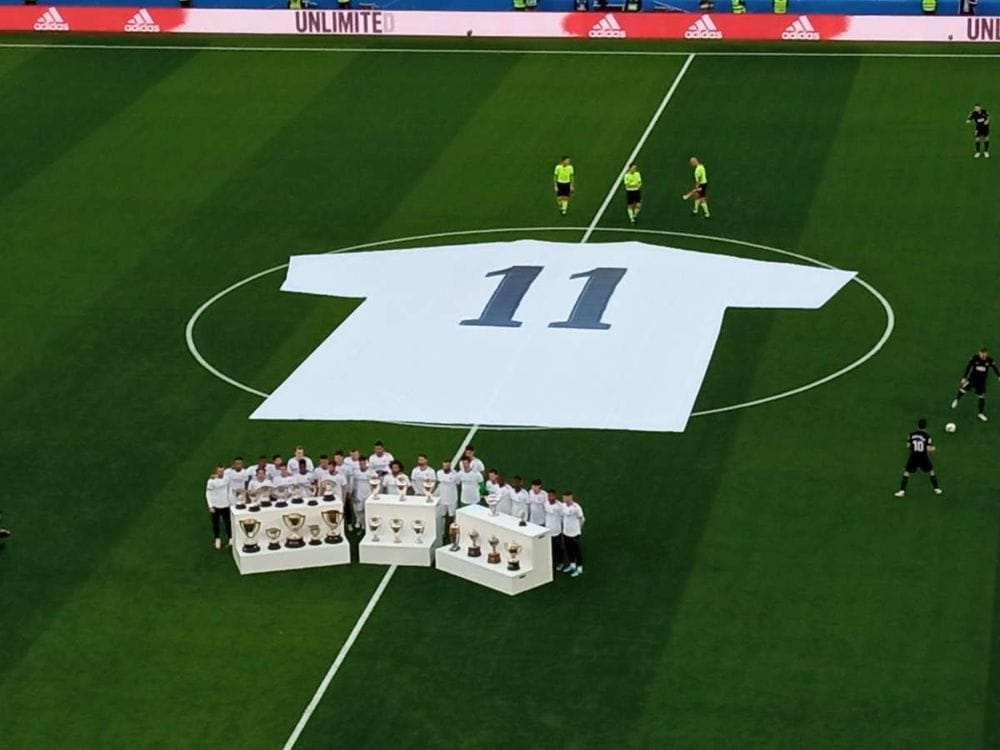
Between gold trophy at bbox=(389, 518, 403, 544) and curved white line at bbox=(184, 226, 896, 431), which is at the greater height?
gold trophy at bbox=(389, 518, 403, 544)

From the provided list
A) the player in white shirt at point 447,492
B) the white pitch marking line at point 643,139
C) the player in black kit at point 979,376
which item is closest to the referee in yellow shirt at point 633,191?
the white pitch marking line at point 643,139

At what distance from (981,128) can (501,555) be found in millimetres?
29270

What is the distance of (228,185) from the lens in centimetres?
6350

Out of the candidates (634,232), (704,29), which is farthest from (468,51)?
(634,232)

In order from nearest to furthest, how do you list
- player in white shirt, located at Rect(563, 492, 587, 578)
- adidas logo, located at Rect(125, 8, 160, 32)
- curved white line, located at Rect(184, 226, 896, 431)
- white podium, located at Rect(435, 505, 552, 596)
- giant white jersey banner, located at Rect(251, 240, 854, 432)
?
white podium, located at Rect(435, 505, 552, 596), player in white shirt, located at Rect(563, 492, 587, 578), curved white line, located at Rect(184, 226, 896, 431), giant white jersey banner, located at Rect(251, 240, 854, 432), adidas logo, located at Rect(125, 8, 160, 32)

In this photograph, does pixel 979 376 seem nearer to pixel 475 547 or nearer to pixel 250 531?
pixel 475 547

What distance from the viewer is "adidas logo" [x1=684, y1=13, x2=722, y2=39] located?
3019 inches

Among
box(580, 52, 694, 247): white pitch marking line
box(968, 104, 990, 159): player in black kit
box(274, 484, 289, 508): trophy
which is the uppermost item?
box(274, 484, 289, 508): trophy

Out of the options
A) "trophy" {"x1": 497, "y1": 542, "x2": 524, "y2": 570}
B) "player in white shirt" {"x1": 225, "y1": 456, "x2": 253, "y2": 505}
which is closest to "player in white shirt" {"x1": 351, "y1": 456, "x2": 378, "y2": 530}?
"player in white shirt" {"x1": 225, "y1": 456, "x2": 253, "y2": 505}

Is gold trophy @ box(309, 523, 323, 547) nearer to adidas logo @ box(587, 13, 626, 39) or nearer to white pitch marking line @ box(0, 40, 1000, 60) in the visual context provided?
white pitch marking line @ box(0, 40, 1000, 60)

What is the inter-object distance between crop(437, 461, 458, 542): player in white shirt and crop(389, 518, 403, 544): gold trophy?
3.42ft

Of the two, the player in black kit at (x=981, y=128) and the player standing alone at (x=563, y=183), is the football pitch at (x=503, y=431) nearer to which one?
the player standing alone at (x=563, y=183)

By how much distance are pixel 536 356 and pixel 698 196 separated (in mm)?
11597

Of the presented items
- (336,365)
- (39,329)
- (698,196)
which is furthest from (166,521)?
(698,196)
